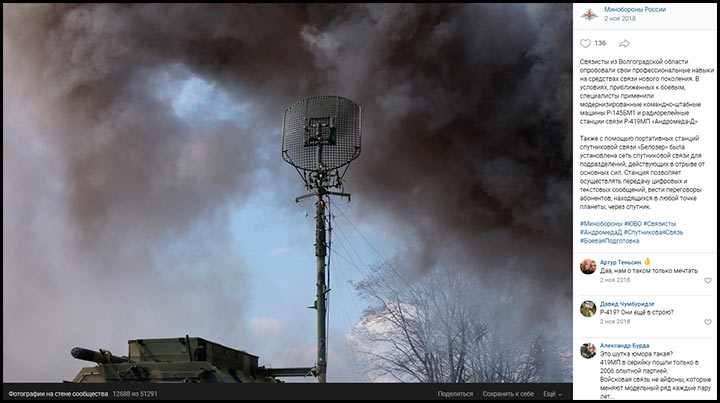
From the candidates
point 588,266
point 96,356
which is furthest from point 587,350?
point 96,356

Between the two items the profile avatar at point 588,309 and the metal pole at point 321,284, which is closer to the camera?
the profile avatar at point 588,309

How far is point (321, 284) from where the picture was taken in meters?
19.2

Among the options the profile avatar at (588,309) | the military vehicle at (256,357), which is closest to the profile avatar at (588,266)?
the profile avatar at (588,309)

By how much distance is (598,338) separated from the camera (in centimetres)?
1233

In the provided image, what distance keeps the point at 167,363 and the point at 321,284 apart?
5259 mm

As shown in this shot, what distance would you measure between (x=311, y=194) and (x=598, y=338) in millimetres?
10645

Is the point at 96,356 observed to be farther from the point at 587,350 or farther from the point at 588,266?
the point at 588,266

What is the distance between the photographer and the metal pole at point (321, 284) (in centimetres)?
1848

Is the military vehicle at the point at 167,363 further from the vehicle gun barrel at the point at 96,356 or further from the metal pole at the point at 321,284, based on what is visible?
the metal pole at the point at 321,284

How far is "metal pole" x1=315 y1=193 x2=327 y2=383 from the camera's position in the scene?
1848cm

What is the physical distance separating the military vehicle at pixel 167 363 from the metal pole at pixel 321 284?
6.85ft

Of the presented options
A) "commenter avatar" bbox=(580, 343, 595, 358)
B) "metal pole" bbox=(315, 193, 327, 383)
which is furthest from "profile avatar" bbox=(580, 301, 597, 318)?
"metal pole" bbox=(315, 193, 327, 383)

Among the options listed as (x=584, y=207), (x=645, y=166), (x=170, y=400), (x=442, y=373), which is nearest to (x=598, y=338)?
(x=584, y=207)

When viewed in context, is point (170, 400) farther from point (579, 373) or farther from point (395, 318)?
point (395, 318)
